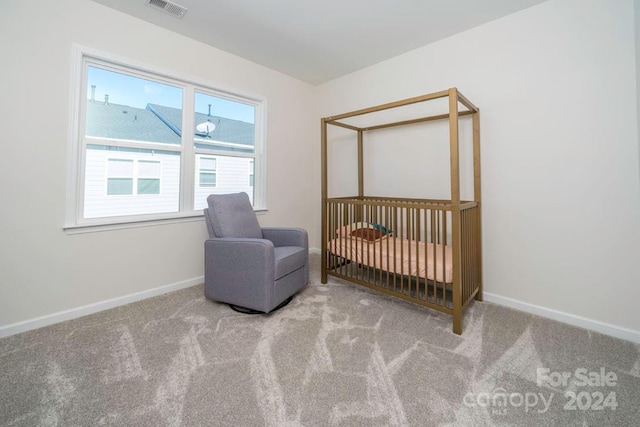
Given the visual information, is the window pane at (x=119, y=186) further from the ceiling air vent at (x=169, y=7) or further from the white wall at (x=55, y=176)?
the ceiling air vent at (x=169, y=7)

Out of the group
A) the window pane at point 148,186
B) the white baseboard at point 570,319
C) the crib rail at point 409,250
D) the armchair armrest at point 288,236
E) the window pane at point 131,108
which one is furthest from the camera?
the armchair armrest at point 288,236

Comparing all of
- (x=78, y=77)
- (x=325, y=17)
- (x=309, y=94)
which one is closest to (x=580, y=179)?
(x=325, y=17)

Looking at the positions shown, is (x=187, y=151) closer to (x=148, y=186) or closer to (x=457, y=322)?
(x=148, y=186)

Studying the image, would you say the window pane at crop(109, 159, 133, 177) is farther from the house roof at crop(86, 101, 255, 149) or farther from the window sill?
the window sill

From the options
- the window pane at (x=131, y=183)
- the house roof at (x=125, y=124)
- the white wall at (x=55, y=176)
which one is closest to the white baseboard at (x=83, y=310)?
the white wall at (x=55, y=176)

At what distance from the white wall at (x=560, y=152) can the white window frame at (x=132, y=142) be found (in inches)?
94.2

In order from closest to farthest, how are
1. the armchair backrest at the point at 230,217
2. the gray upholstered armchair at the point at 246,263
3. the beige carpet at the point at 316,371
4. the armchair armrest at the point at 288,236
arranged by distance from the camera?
the beige carpet at the point at 316,371 → the gray upholstered armchair at the point at 246,263 → the armchair backrest at the point at 230,217 → the armchair armrest at the point at 288,236

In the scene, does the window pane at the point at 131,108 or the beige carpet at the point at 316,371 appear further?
the window pane at the point at 131,108

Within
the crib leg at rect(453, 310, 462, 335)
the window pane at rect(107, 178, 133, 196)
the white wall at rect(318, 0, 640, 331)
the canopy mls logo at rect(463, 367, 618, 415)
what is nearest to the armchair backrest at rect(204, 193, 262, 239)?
the window pane at rect(107, 178, 133, 196)

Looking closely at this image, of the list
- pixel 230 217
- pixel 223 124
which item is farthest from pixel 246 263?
pixel 223 124

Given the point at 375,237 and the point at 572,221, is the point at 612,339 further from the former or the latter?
the point at 375,237

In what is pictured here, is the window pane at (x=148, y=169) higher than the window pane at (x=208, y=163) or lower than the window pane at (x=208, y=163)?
lower

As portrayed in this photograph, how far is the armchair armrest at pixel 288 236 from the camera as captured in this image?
2638 millimetres

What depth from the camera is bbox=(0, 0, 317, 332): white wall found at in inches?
73.4
